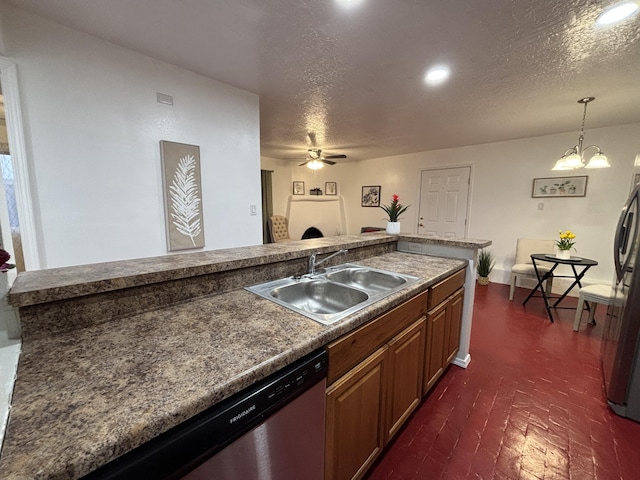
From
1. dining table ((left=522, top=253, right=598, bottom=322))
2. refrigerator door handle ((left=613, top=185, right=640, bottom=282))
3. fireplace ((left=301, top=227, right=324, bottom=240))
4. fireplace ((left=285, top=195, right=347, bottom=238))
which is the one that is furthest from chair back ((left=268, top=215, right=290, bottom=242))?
refrigerator door handle ((left=613, top=185, right=640, bottom=282))

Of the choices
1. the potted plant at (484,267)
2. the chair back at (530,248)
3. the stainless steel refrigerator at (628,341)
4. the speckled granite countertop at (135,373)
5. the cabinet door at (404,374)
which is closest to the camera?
the speckled granite countertop at (135,373)

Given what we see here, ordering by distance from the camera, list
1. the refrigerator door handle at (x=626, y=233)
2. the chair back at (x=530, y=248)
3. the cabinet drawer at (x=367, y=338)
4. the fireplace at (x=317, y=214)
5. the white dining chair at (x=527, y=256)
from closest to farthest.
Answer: the cabinet drawer at (x=367, y=338), the refrigerator door handle at (x=626, y=233), the white dining chair at (x=527, y=256), the chair back at (x=530, y=248), the fireplace at (x=317, y=214)

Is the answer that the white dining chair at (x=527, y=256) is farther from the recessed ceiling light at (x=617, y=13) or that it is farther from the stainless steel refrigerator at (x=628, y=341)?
the recessed ceiling light at (x=617, y=13)

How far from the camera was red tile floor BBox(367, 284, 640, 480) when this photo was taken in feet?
4.45

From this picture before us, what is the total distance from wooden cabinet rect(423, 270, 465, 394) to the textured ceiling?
1.58 meters

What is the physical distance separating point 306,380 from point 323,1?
1.81m

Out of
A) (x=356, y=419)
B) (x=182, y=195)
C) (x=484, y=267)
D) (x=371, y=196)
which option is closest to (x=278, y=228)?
(x=371, y=196)

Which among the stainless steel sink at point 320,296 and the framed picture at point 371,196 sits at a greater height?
the framed picture at point 371,196

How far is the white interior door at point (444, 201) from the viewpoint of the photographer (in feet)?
15.6

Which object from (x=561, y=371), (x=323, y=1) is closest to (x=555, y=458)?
(x=561, y=371)

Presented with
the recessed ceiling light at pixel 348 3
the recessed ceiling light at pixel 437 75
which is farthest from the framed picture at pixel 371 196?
the recessed ceiling light at pixel 348 3

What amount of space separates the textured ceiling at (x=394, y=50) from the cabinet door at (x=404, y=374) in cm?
179

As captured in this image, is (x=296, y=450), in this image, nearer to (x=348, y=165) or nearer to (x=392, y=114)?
(x=392, y=114)

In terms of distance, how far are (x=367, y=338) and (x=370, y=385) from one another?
0.23 metres
